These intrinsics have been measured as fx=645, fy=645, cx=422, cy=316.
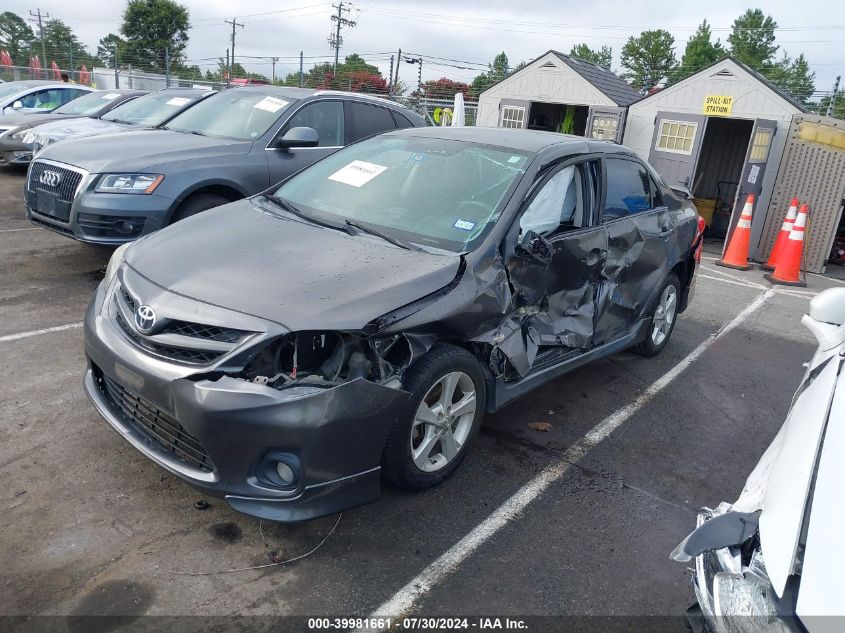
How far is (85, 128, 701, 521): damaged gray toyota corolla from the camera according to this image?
257cm

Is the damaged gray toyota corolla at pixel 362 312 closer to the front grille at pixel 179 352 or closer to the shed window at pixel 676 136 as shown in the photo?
the front grille at pixel 179 352

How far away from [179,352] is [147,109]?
781cm

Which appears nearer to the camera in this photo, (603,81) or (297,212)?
(297,212)

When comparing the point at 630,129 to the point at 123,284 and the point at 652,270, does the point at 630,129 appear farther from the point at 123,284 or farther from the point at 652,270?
the point at 123,284

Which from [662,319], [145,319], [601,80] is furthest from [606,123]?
[145,319]

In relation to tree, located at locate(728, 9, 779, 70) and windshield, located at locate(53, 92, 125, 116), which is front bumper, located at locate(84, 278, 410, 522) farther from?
tree, located at locate(728, 9, 779, 70)

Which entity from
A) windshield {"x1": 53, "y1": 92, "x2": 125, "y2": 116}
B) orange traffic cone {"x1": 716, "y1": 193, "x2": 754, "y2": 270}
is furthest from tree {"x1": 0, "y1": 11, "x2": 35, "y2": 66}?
orange traffic cone {"x1": 716, "y1": 193, "x2": 754, "y2": 270}

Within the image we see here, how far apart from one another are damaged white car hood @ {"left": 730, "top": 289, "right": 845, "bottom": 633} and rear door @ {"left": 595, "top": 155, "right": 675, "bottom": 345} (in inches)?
73.3

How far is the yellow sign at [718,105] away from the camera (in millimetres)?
11797

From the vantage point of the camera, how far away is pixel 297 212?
3.77 metres

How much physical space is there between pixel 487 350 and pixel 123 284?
1.81 m

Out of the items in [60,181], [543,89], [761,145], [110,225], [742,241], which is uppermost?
[543,89]

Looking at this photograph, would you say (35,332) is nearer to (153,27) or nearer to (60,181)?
(60,181)

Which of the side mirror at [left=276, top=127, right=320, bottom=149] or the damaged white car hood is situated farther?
the side mirror at [left=276, top=127, right=320, bottom=149]
